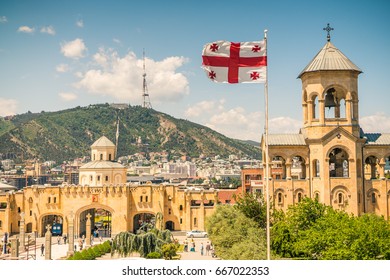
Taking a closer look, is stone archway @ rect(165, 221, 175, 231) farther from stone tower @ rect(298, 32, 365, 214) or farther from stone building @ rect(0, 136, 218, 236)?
stone tower @ rect(298, 32, 365, 214)

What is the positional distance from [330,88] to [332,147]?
4770 millimetres

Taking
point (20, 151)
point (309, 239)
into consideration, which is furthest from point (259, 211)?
point (20, 151)

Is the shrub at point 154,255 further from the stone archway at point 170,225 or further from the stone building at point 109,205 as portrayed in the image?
the stone archway at point 170,225

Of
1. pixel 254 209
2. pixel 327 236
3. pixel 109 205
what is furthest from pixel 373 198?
pixel 109 205

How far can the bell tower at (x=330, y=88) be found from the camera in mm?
41031

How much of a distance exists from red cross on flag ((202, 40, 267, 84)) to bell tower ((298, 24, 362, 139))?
69.5 ft

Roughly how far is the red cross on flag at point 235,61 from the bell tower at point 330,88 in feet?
69.5

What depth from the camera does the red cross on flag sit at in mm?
21062

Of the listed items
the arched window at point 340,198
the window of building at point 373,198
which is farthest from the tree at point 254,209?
the window of building at point 373,198

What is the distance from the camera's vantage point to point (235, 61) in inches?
832

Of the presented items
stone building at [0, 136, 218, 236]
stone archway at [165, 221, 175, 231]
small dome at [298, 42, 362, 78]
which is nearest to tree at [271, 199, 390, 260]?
small dome at [298, 42, 362, 78]

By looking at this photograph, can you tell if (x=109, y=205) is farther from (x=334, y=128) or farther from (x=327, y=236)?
(x=327, y=236)

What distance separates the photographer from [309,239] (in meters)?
29.2
